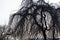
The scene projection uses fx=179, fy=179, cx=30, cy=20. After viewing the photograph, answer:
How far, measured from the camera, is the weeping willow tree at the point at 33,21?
1503 cm

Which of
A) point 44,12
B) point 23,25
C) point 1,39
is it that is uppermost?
point 44,12

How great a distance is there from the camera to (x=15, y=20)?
1558cm

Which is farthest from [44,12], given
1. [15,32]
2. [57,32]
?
[15,32]

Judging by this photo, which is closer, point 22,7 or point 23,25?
point 23,25

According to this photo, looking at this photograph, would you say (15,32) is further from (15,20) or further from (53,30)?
(53,30)

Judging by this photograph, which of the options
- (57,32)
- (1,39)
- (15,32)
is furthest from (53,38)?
(1,39)

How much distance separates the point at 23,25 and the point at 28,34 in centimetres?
88

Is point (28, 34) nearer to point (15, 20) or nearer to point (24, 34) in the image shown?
point (24, 34)

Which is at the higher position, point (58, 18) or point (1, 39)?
point (58, 18)

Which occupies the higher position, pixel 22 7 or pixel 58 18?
pixel 22 7

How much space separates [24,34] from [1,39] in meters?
2.21

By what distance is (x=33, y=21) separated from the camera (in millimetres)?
15211

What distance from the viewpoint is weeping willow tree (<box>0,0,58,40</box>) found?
1503 centimetres

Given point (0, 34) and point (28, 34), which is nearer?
point (28, 34)
